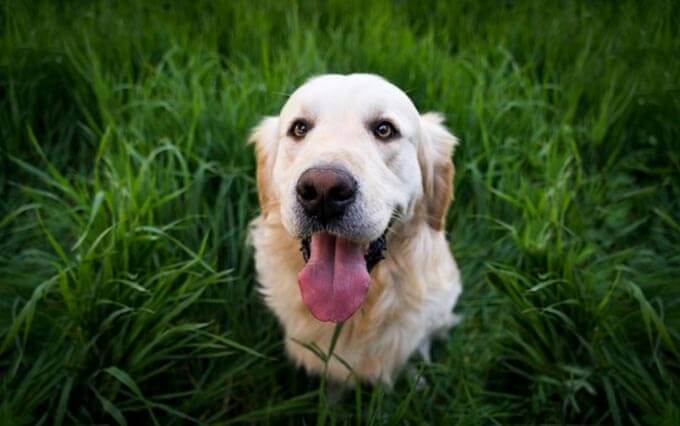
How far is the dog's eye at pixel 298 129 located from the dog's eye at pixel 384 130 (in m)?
0.26

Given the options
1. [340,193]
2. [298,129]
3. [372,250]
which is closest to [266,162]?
→ [298,129]

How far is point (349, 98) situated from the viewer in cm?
213

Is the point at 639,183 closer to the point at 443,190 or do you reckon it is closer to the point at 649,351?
the point at 649,351

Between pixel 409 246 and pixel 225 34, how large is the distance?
238 cm

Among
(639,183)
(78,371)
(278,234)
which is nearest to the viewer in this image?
(78,371)

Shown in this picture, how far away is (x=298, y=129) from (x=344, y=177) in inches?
19.4

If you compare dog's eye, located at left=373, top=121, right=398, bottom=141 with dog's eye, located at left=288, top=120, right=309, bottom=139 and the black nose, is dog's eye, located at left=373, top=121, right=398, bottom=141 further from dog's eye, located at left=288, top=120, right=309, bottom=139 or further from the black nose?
the black nose

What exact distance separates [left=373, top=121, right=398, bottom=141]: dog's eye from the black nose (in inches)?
14.9

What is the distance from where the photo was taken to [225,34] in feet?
13.2

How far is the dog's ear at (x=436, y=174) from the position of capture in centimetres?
245

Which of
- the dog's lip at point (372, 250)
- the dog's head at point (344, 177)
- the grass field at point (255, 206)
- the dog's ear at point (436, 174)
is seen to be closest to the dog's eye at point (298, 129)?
the dog's head at point (344, 177)

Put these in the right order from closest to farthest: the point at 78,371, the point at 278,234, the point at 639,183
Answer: the point at 78,371, the point at 278,234, the point at 639,183

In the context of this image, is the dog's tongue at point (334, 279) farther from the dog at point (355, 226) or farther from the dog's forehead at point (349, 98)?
the dog's forehead at point (349, 98)

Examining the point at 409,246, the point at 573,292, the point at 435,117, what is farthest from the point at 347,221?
the point at 573,292
